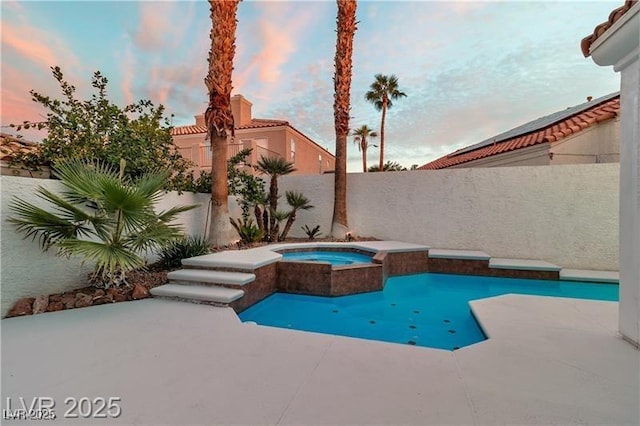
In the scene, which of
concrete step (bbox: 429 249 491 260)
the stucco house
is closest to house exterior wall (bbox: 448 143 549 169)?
concrete step (bbox: 429 249 491 260)

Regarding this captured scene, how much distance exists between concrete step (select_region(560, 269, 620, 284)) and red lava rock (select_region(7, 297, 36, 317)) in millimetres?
11989

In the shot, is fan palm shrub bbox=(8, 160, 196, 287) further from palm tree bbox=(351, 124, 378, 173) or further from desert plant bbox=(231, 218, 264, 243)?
palm tree bbox=(351, 124, 378, 173)

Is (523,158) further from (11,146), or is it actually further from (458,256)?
(11,146)

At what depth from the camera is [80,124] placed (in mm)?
6668

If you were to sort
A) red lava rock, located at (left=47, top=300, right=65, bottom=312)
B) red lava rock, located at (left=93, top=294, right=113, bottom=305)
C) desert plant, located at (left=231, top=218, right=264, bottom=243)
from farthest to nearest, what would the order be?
desert plant, located at (left=231, top=218, right=264, bottom=243) → red lava rock, located at (left=93, top=294, right=113, bottom=305) → red lava rock, located at (left=47, top=300, right=65, bottom=312)

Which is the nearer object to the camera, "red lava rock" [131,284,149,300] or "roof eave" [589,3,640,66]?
"roof eave" [589,3,640,66]

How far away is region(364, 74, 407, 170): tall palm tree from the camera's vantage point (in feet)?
63.5

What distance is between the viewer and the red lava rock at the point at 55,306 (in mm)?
4477

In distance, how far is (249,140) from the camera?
15.7m

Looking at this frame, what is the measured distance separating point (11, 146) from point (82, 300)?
170 inches

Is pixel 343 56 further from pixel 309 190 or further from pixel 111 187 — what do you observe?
pixel 111 187

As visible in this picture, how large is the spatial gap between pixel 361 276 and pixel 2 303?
6.55 metres

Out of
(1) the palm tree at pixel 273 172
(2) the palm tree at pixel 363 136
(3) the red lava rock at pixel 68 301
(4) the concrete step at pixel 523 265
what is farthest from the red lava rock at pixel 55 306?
(2) the palm tree at pixel 363 136

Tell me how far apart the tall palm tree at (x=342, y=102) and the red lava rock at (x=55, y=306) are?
8232 mm
